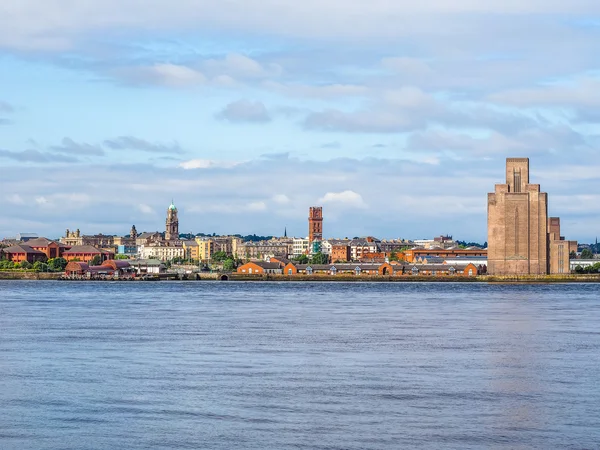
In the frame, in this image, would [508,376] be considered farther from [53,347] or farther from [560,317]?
[560,317]

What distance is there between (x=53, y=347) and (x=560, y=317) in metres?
27.8

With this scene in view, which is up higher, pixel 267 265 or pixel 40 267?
pixel 267 265

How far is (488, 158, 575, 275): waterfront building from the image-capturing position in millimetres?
146000

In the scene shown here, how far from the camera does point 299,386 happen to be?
25.5 m

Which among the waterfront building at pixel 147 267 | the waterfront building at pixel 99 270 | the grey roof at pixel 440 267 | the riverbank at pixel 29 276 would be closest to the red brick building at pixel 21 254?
the waterfront building at pixel 147 267

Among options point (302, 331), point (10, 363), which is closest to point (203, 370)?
point (10, 363)

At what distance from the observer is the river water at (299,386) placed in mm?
19812

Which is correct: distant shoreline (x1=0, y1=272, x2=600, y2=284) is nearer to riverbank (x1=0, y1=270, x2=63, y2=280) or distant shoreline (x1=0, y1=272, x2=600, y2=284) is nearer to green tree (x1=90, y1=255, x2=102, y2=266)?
riverbank (x1=0, y1=270, x2=63, y2=280)

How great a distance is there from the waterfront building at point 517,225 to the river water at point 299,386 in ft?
332

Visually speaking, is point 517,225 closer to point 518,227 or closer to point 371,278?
point 518,227

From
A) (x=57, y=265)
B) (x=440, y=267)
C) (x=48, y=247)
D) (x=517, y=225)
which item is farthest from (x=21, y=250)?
(x=517, y=225)

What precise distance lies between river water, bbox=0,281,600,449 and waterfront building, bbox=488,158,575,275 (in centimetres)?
10123

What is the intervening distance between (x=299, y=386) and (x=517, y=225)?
12448 centimetres

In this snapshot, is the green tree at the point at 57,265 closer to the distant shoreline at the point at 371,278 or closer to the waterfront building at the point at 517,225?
the distant shoreline at the point at 371,278
